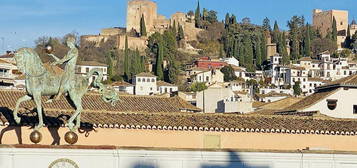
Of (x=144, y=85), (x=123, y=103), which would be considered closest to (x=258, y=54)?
(x=144, y=85)

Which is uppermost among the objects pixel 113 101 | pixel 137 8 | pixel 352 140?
pixel 137 8

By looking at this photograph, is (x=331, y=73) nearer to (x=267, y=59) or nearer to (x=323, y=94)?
(x=267, y=59)

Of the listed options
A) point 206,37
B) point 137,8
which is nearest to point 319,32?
point 206,37

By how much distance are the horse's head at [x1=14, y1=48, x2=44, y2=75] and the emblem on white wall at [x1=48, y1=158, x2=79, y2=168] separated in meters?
2.05

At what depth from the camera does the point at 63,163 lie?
1627 centimetres

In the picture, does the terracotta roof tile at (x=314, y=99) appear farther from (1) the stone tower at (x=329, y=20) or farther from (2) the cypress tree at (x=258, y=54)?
(1) the stone tower at (x=329, y=20)

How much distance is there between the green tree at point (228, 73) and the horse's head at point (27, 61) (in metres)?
104

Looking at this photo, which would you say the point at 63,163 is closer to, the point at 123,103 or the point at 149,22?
the point at 123,103

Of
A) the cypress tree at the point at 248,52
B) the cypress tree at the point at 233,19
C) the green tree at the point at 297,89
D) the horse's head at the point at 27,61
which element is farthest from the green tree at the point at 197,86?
the horse's head at the point at 27,61

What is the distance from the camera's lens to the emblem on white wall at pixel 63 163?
16172mm

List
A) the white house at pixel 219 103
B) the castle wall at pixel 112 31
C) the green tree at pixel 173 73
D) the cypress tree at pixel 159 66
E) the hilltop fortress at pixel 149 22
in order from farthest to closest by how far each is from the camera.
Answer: the hilltop fortress at pixel 149 22 → the castle wall at pixel 112 31 → the green tree at pixel 173 73 → the cypress tree at pixel 159 66 → the white house at pixel 219 103

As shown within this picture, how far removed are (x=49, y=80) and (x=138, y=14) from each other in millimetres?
137477

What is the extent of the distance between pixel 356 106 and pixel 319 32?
12174cm

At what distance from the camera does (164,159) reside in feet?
55.0
